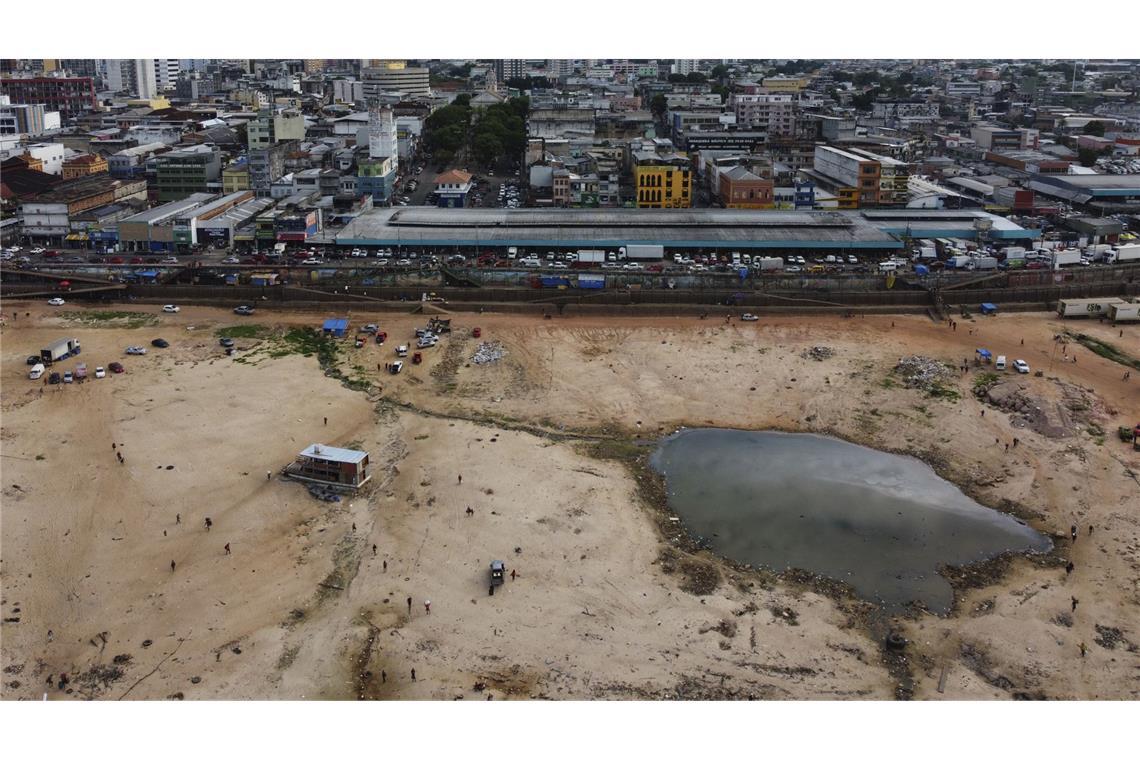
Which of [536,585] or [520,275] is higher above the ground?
[520,275]

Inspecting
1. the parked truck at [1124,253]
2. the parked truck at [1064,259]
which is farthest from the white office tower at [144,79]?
the parked truck at [1124,253]

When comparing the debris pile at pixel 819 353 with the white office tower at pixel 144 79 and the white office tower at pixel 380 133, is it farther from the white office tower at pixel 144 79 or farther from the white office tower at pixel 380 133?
the white office tower at pixel 144 79

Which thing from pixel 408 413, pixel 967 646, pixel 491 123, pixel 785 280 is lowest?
pixel 967 646

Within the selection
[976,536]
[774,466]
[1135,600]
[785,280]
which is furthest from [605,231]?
[1135,600]

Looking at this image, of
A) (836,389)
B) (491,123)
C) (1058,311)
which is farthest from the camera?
(491,123)

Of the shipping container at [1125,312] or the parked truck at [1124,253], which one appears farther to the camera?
the parked truck at [1124,253]

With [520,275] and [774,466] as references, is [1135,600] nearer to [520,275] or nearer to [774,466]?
[774,466]

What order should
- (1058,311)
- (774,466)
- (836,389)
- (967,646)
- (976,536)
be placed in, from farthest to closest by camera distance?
(1058,311)
(836,389)
(774,466)
(976,536)
(967,646)
